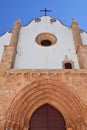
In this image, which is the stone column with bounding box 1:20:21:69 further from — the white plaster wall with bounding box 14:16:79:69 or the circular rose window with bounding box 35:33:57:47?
the circular rose window with bounding box 35:33:57:47

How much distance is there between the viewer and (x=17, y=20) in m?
11.7

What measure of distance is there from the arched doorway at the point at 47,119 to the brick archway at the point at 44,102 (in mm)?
217

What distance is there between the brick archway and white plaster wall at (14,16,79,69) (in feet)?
4.06

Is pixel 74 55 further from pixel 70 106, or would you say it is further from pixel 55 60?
pixel 70 106

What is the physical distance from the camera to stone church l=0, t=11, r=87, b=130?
303 inches

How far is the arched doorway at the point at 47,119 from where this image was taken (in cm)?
811

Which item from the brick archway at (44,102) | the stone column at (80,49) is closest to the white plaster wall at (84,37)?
the stone column at (80,49)

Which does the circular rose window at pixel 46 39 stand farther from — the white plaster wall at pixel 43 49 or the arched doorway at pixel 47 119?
the arched doorway at pixel 47 119

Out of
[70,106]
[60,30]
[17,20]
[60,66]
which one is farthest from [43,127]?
[17,20]

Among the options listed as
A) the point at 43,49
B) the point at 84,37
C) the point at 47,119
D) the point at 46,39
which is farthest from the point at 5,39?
the point at 47,119

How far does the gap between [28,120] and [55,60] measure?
304 centimetres

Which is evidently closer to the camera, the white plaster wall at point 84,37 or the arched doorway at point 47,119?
the arched doorway at point 47,119

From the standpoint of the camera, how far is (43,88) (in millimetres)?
8312

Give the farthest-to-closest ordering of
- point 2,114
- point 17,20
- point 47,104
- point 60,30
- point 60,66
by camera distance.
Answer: point 17,20 < point 60,30 < point 60,66 < point 47,104 < point 2,114
